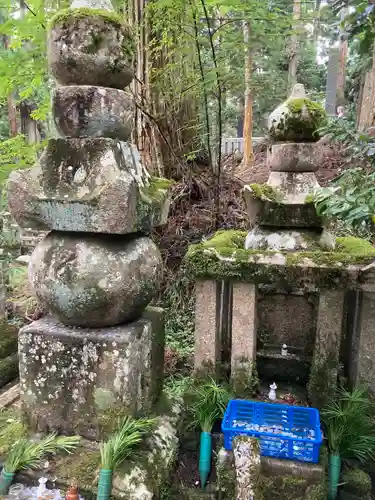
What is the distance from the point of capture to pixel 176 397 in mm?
2857

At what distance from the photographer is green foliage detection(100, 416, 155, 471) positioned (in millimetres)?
1966

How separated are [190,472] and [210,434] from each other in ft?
0.91

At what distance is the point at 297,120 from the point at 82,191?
187cm

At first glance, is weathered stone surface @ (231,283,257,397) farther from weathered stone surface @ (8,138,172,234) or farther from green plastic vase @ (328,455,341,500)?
weathered stone surface @ (8,138,172,234)

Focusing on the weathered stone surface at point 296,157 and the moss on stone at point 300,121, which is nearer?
the moss on stone at point 300,121

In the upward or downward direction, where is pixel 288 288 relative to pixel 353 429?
upward

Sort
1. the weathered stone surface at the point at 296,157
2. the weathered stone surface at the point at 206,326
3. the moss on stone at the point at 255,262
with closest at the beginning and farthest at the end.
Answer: the moss on stone at the point at 255,262 → the weathered stone surface at the point at 206,326 → the weathered stone surface at the point at 296,157

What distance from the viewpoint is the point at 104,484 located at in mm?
1907

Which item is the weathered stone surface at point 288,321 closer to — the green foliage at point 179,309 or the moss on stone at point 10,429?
the green foliage at point 179,309

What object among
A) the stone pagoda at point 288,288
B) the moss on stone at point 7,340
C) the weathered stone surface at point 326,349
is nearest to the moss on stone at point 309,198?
the stone pagoda at point 288,288

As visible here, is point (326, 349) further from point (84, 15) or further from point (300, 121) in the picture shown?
point (84, 15)

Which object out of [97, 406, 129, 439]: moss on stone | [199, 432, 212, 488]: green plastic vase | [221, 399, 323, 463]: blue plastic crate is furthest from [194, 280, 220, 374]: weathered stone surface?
[97, 406, 129, 439]: moss on stone

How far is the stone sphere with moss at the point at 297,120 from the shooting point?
3.08 meters

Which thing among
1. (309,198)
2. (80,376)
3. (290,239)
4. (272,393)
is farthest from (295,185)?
(80,376)
